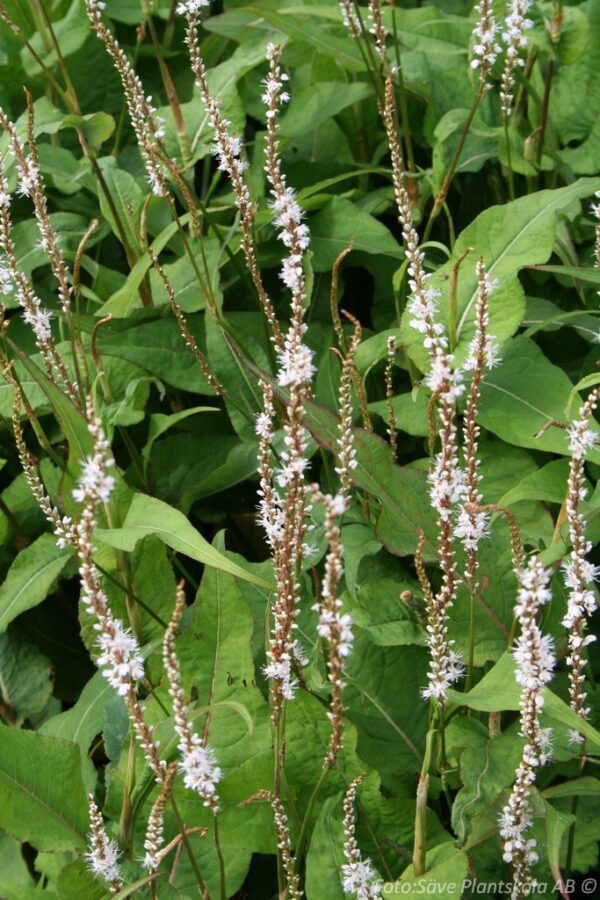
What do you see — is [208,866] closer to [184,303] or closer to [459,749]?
[459,749]

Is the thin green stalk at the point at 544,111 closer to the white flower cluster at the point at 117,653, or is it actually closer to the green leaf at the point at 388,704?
the green leaf at the point at 388,704

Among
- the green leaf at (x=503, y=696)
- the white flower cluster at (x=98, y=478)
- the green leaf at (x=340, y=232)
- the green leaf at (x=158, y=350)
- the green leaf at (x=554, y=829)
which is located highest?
the white flower cluster at (x=98, y=478)

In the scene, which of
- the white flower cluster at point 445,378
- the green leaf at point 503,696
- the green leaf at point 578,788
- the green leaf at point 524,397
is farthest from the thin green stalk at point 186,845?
the green leaf at point 524,397

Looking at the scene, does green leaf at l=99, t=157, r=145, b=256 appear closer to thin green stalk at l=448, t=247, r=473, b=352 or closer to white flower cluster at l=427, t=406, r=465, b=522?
thin green stalk at l=448, t=247, r=473, b=352

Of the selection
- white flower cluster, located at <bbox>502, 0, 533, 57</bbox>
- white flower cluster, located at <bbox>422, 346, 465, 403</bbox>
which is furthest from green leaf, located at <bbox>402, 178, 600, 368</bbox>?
white flower cluster, located at <bbox>422, 346, 465, 403</bbox>

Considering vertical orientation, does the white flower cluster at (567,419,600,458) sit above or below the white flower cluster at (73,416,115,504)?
below

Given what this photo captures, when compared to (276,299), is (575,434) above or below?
above

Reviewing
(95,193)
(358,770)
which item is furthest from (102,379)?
(358,770)
